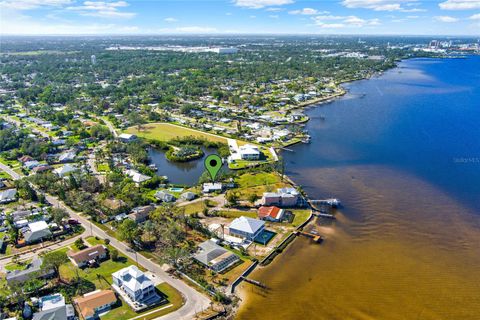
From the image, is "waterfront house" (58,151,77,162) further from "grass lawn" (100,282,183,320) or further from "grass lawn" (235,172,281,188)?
"grass lawn" (100,282,183,320)

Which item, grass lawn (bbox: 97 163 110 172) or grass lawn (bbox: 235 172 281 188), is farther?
grass lawn (bbox: 97 163 110 172)

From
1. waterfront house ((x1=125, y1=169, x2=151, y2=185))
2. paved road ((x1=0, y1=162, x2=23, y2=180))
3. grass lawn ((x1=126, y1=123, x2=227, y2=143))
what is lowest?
paved road ((x1=0, y1=162, x2=23, y2=180))

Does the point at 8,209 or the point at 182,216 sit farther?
the point at 8,209

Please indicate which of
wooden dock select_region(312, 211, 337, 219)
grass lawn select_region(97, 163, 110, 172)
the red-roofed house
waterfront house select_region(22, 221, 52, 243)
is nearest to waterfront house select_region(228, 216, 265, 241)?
the red-roofed house

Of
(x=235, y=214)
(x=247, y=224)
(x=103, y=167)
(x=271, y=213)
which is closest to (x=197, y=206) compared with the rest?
(x=235, y=214)

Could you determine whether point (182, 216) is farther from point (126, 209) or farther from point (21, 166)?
point (21, 166)

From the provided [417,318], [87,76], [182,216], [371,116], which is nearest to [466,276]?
[417,318]

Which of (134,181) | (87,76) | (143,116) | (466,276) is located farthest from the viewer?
(87,76)

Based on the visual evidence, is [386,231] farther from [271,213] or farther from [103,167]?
[103,167]
